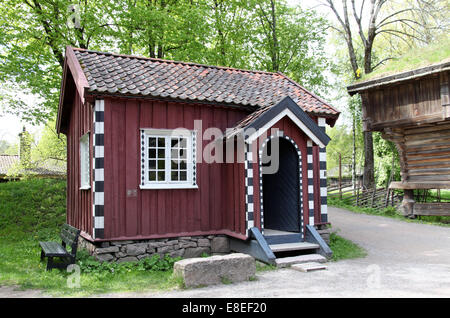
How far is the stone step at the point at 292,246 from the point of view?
9.54m

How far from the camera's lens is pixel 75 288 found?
7.43 m

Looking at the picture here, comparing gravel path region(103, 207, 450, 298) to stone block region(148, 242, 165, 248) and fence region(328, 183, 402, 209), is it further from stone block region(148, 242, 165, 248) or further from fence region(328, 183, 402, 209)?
fence region(328, 183, 402, 209)

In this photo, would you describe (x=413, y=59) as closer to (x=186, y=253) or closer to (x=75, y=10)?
(x=186, y=253)

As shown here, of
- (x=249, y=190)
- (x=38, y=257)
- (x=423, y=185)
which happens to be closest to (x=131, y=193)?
(x=249, y=190)

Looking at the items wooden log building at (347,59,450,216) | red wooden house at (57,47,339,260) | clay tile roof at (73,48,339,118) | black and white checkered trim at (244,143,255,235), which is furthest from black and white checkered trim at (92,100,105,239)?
wooden log building at (347,59,450,216)

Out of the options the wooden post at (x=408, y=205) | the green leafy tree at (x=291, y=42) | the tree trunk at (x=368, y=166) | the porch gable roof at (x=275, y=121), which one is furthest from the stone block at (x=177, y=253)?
the green leafy tree at (x=291, y=42)

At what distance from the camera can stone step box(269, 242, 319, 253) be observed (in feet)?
31.3

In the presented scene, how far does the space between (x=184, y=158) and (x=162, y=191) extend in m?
1.03

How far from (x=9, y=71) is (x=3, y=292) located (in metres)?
14.0

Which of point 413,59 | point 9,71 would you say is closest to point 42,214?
point 9,71

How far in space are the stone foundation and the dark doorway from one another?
1607 mm

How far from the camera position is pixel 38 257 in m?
11.0
